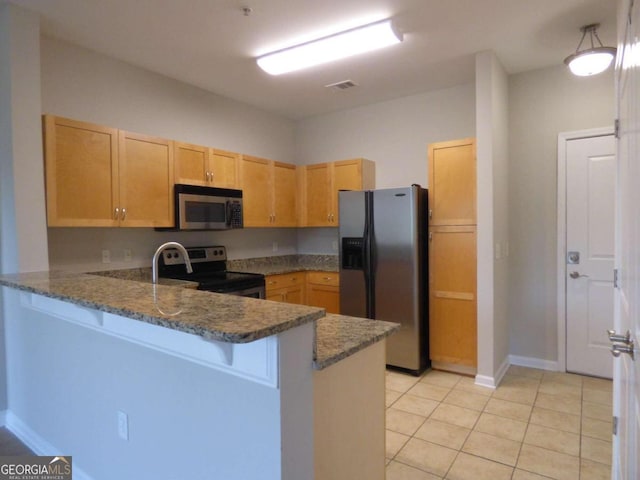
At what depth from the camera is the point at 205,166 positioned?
144 inches

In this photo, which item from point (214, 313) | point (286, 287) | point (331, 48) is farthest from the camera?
point (286, 287)

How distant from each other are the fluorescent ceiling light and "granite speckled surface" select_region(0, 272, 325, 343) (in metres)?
2.19

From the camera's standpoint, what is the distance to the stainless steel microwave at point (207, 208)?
336cm

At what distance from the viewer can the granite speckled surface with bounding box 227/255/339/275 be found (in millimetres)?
4363

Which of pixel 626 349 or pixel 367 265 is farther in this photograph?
pixel 367 265

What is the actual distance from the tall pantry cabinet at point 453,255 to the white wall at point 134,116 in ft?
7.13

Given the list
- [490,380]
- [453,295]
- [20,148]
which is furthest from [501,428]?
[20,148]

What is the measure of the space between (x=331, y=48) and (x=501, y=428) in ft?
9.82

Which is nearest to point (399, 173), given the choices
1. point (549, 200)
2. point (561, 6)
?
point (549, 200)

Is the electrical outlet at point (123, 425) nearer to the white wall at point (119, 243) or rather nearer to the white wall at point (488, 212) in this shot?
the white wall at point (119, 243)

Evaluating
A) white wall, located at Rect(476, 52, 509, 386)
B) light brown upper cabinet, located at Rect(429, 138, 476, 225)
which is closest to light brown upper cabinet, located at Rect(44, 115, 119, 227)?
light brown upper cabinet, located at Rect(429, 138, 476, 225)

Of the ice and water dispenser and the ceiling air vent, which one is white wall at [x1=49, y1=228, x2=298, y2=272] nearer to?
the ice and water dispenser

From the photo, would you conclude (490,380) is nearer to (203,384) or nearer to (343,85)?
(203,384)

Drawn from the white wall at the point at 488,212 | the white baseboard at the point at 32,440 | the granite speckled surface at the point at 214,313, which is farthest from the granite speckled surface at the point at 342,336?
the white wall at the point at 488,212
